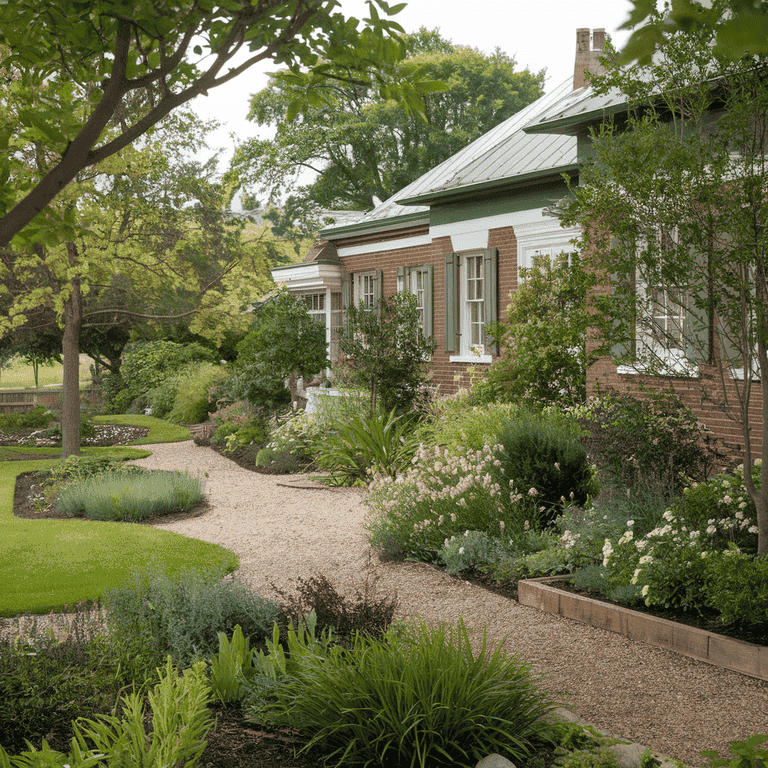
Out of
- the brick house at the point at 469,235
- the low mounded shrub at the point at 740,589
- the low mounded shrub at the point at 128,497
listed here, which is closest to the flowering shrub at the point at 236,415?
the brick house at the point at 469,235

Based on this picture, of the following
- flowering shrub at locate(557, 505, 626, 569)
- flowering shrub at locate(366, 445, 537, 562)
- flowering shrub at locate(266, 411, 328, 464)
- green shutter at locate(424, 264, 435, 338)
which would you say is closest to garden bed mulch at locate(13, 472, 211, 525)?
flowering shrub at locate(266, 411, 328, 464)

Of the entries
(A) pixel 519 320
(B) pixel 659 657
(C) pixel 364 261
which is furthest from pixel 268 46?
(C) pixel 364 261

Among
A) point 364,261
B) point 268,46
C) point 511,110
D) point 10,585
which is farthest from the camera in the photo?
point 511,110

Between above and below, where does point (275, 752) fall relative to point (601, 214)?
below

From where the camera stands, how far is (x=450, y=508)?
23.2 feet

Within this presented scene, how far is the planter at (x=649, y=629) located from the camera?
4293 millimetres

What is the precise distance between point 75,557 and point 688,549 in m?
5.54

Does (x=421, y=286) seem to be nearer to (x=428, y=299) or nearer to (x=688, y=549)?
(x=428, y=299)

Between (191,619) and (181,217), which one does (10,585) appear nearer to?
(191,619)

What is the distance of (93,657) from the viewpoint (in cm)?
381

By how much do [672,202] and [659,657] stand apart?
312cm

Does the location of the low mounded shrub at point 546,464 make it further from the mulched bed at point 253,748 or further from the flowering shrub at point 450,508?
the mulched bed at point 253,748

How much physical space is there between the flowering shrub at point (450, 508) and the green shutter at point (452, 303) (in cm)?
686

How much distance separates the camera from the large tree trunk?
42.1 feet
